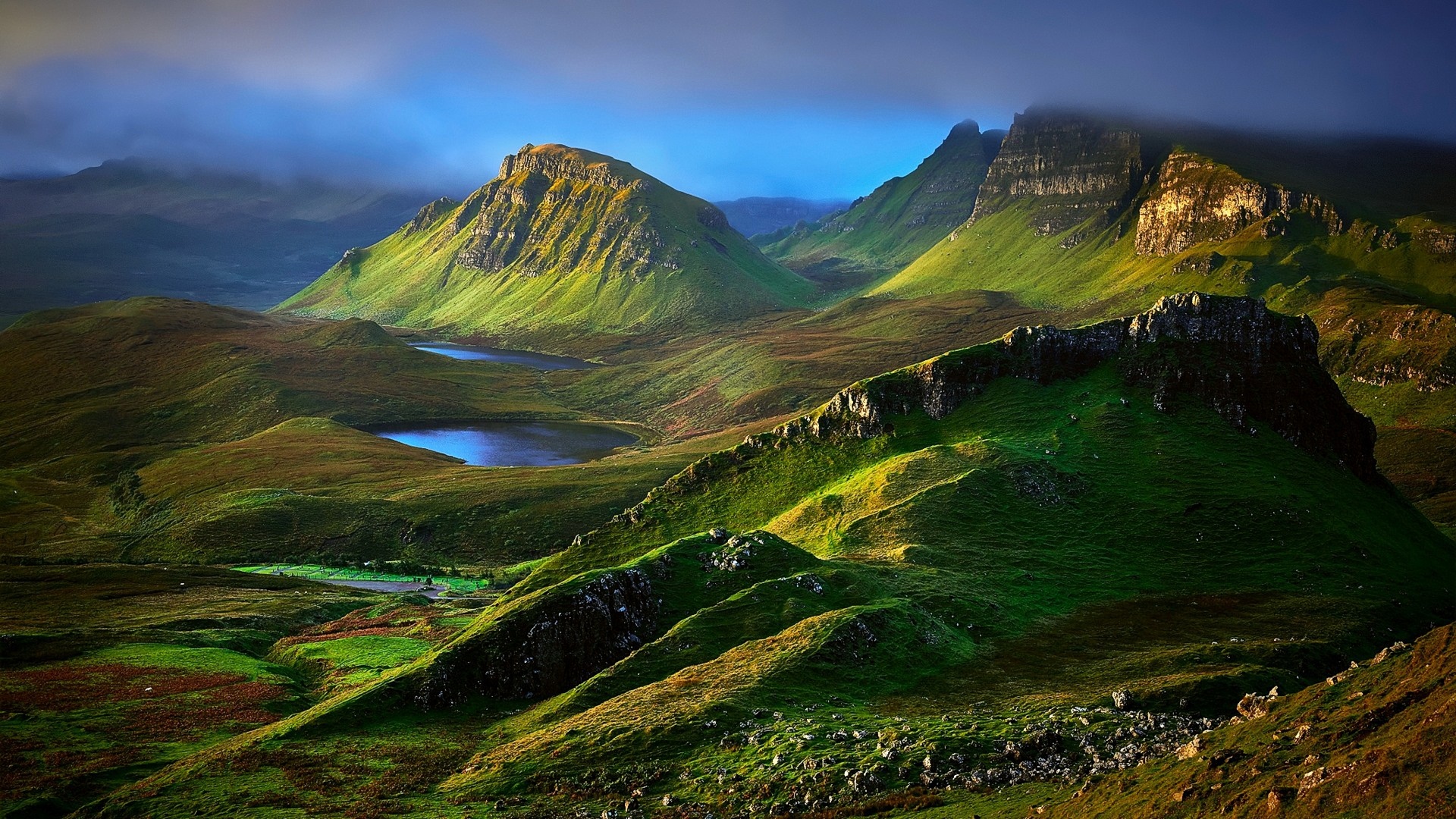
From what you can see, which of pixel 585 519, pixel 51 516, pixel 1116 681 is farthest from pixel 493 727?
pixel 51 516

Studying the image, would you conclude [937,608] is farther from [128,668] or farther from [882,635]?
[128,668]

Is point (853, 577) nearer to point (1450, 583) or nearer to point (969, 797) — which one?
point (969, 797)

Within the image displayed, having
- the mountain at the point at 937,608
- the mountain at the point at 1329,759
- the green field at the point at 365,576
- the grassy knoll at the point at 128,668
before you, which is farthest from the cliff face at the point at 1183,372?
the mountain at the point at 1329,759

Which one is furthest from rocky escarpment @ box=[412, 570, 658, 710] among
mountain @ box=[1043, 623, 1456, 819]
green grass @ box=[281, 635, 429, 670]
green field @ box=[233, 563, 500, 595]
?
green field @ box=[233, 563, 500, 595]

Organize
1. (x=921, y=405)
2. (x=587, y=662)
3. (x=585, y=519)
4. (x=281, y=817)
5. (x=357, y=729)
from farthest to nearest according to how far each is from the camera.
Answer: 1. (x=585, y=519)
2. (x=921, y=405)
3. (x=587, y=662)
4. (x=357, y=729)
5. (x=281, y=817)

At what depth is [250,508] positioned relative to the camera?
16675 cm

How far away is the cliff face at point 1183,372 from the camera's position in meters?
98.5

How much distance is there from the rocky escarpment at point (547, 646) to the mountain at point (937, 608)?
0.53 feet

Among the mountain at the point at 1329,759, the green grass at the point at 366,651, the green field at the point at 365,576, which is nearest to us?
the mountain at the point at 1329,759

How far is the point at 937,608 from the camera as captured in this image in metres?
63.3

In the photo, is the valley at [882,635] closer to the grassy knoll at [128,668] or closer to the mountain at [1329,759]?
the mountain at [1329,759]

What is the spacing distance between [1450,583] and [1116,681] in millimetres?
52417

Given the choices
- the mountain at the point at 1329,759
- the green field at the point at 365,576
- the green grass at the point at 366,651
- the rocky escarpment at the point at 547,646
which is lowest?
the green field at the point at 365,576

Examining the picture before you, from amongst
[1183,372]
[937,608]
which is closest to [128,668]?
[937,608]
